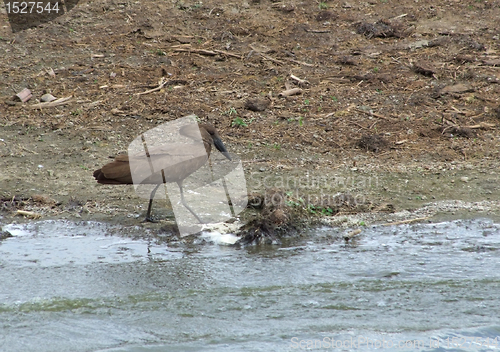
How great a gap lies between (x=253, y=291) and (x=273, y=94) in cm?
403

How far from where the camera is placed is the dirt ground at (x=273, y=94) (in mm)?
7035

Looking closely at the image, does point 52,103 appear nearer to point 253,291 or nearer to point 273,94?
point 273,94

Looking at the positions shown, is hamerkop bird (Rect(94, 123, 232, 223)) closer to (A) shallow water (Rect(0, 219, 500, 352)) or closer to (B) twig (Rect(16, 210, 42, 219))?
(A) shallow water (Rect(0, 219, 500, 352))

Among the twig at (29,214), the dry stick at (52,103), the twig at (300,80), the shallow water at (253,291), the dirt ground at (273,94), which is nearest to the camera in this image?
the shallow water at (253,291)

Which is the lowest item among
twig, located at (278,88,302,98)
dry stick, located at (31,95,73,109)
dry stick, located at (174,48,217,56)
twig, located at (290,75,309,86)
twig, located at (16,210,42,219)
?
twig, located at (16,210,42,219)

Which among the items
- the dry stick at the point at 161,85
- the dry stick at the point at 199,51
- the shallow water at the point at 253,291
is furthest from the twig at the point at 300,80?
the shallow water at the point at 253,291

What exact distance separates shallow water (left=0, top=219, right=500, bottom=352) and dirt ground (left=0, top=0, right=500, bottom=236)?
0.64m

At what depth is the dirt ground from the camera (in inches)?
277

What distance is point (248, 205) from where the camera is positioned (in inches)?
263

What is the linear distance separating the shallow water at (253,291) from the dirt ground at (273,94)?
2.09 ft

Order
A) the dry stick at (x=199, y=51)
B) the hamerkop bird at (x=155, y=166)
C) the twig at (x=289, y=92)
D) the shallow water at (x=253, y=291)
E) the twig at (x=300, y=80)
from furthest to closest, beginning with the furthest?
the dry stick at (x=199, y=51) < the twig at (x=300, y=80) < the twig at (x=289, y=92) < the hamerkop bird at (x=155, y=166) < the shallow water at (x=253, y=291)

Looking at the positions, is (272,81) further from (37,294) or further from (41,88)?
(37,294)

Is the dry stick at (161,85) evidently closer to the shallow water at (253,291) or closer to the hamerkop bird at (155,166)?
Answer: the hamerkop bird at (155,166)

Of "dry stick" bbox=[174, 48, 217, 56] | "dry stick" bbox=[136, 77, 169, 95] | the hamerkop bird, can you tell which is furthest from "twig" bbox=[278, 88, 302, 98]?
the hamerkop bird
